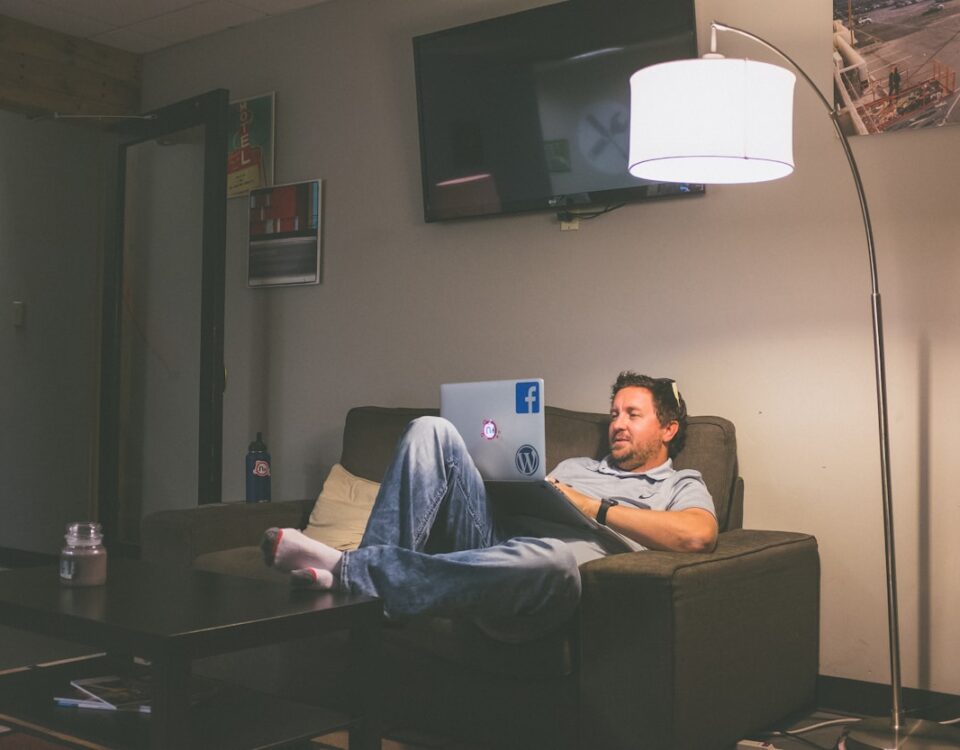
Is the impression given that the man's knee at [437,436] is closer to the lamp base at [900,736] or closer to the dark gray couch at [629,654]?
the dark gray couch at [629,654]

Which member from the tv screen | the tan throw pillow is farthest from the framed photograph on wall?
the tan throw pillow

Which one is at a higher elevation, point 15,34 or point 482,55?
point 15,34

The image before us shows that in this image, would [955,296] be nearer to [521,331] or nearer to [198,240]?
[521,331]

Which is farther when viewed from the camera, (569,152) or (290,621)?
(569,152)

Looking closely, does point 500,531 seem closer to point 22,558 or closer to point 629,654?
point 629,654

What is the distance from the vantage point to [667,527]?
251cm

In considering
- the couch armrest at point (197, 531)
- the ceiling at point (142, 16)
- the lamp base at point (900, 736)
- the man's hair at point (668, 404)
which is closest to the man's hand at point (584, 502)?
the man's hair at point (668, 404)

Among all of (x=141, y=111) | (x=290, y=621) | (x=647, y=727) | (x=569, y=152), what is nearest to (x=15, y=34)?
(x=141, y=111)

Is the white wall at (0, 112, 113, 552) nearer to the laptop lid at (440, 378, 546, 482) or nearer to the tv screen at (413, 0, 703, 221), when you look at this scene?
the tv screen at (413, 0, 703, 221)

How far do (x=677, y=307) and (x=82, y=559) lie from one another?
5.93 ft

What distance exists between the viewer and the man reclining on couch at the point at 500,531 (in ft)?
7.42

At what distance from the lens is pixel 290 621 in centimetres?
192

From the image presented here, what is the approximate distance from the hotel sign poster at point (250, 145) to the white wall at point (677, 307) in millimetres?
60

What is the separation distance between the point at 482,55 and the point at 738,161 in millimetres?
1316
